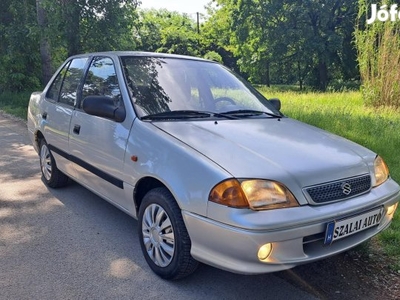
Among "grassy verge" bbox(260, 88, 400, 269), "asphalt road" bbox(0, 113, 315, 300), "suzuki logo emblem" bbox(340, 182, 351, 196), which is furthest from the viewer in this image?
"grassy verge" bbox(260, 88, 400, 269)

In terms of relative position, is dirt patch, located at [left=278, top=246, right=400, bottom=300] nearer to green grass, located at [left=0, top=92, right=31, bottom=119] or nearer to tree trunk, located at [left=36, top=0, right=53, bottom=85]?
green grass, located at [left=0, top=92, right=31, bottom=119]

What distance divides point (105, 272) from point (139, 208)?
533mm

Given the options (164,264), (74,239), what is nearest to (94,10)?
(74,239)

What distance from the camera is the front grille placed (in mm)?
2311

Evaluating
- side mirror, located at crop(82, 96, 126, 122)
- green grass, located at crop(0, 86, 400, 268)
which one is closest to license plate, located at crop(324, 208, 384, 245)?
green grass, located at crop(0, 86, 400, 268)

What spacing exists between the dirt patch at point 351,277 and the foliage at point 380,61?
20.2ft

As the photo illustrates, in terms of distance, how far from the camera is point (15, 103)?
13.6 m

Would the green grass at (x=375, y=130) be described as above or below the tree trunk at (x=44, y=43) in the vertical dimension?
below

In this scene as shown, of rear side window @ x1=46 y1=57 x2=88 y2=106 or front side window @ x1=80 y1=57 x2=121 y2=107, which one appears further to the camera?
rear side window @ x1=46 y1=57 x2=88 y2=106

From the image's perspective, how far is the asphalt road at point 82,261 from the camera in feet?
8.39

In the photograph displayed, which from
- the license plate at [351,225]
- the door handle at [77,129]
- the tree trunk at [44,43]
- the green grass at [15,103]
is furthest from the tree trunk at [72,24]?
the license plate at [351,225]

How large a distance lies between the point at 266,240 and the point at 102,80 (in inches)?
92.5

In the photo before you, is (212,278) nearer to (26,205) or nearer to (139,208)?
(139,208)

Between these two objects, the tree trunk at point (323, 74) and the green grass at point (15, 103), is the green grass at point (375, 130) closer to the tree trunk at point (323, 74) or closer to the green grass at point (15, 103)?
the green grass at point (15, 103)
